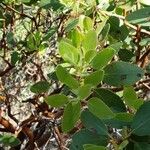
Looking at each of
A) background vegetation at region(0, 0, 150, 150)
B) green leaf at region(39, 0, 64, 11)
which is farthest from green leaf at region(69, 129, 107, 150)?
green leaf at region(39, 0, 64, 11)

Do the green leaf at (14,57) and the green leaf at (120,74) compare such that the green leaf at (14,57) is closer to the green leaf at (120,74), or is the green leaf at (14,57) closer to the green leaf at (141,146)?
the green leaf at (120,74)

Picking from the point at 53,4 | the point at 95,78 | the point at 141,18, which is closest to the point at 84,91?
the point at 95,78

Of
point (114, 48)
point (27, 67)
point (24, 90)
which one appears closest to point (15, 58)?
point (27, 67)

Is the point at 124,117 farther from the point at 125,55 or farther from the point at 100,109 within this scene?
the point at 125,55

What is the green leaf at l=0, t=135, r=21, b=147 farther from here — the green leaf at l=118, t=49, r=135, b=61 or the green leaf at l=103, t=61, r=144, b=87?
the green leaf at l=103, t=61, r=144, b=87

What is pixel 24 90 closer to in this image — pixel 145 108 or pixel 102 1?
pixel 102 1
